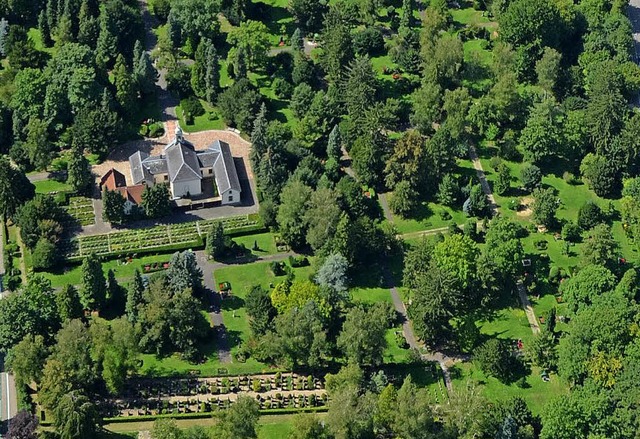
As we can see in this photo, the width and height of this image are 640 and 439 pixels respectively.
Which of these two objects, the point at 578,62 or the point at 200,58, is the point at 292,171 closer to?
the point at 200,58

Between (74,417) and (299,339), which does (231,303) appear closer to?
(299,339)

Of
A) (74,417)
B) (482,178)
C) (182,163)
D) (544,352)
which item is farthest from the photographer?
(482,178)

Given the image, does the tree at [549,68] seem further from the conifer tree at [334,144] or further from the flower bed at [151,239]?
the flower bed at [151,239]

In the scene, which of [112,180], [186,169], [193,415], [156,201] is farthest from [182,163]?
[193,415]

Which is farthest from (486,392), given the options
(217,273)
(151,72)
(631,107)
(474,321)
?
(151,72)

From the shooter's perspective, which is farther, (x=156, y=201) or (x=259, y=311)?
(x=156, y=201)

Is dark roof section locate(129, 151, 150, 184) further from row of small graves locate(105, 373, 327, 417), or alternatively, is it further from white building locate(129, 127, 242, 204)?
row of small graves locate(105, 373, 327, 417)

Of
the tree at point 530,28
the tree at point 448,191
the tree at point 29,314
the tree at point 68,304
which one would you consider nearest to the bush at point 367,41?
the tree at point 530,28

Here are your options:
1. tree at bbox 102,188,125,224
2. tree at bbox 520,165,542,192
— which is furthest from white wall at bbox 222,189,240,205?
tree at bbox 520,165,542,192
